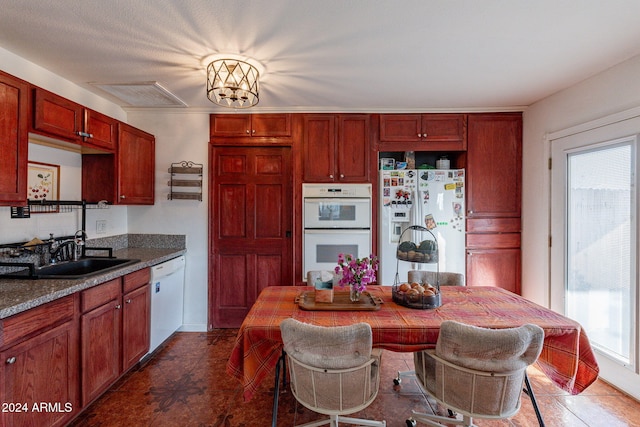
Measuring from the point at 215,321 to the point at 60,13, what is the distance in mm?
2861

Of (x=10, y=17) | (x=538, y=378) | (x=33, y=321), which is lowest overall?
(x=538, y=378)

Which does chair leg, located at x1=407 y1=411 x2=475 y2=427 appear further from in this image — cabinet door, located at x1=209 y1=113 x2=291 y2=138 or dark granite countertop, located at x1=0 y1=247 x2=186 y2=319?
cabinet door, located at x1=209 y1=113 x2=291 y2=138

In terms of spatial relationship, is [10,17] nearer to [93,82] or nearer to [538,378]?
[93,82]

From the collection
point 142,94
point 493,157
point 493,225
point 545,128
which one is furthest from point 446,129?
point 142,94

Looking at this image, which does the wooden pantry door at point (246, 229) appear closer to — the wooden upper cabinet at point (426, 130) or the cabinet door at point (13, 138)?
the wooden upper cabinet at point (426, 130)

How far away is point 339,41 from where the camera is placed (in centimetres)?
192

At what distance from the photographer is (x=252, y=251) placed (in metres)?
3.28

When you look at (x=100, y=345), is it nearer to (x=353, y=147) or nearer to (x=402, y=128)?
(x=353, y=147)

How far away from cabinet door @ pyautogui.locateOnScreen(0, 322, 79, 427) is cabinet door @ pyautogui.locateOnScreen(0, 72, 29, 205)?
845 mm

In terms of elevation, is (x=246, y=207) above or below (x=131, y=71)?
below

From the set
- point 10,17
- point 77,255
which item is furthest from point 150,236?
point 10,17

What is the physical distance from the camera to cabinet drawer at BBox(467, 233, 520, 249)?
3195 millimetres

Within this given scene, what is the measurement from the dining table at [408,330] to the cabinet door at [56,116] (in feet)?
6.02

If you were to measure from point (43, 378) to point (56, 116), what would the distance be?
1.65m
